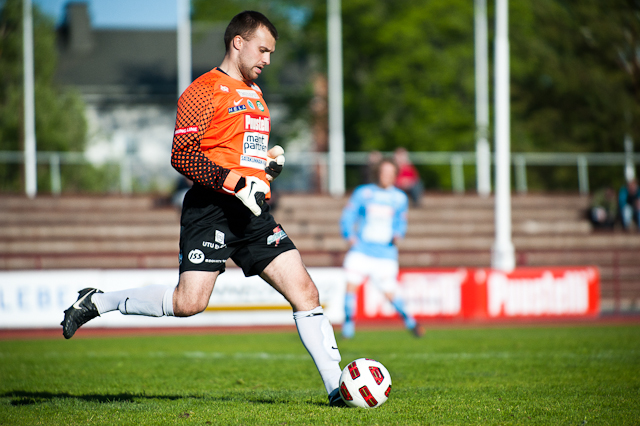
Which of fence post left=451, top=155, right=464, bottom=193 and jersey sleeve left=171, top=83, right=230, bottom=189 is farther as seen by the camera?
fence post left=451, top=155, right=464, bottom=193

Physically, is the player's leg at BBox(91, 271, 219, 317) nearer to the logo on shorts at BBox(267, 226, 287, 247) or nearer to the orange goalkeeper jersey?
the logo on shorts at BBox(267, 226, 287, 247)

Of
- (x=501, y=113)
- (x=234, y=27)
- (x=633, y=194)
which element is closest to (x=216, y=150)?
(x=234, y=27)

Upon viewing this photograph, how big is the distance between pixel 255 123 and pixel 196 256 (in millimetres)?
950

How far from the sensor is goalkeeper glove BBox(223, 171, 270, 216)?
4.48 meters

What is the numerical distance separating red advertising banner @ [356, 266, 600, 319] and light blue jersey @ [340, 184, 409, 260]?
284cm

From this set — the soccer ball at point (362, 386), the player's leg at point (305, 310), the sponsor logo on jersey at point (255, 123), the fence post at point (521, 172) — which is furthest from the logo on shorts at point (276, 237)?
the fence post at point (521, 172)

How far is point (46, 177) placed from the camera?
75.4ft

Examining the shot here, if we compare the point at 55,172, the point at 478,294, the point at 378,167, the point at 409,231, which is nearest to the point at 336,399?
the point at 378,167

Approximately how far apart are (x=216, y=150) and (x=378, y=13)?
3188 cm

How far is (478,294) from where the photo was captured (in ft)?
44.7

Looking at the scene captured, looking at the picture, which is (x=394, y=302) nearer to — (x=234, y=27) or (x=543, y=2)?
(x=234, y=27)

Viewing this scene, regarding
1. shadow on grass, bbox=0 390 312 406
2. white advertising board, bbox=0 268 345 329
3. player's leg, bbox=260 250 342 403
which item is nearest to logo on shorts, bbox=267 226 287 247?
player's leg, bbox=260 250 342 403

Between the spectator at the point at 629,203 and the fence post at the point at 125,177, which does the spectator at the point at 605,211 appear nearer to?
the spectator at the point at 629,203

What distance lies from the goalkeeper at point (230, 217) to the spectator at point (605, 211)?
691 inches
